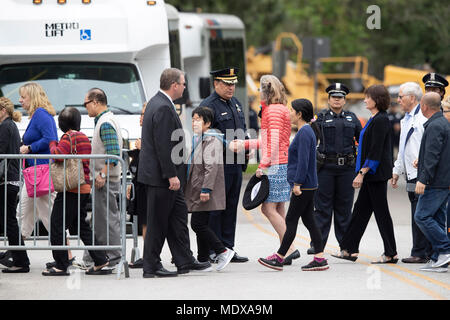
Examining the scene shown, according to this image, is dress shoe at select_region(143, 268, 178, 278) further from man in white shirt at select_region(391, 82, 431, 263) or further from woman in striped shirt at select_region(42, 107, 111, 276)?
man in white shirt at select_region(391, 82, 431, 263)

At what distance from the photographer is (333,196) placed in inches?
454

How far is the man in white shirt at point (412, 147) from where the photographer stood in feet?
35.3

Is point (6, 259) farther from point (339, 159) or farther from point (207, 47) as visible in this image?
point (207, 47)

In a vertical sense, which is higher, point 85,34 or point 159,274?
point 85,34

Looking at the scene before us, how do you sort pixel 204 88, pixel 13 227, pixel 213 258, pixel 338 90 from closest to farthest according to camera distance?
pixel 13 227
pixel 213 258
pixel 338 90
pixel 204 88

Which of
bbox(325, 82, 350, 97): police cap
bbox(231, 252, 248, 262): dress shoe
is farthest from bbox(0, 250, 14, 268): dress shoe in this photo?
bbox(325, 82, 350, 97): police cap

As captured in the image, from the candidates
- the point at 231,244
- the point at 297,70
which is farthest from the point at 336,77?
the point at 231,244

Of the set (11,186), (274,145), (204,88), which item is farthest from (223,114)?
(204,88)

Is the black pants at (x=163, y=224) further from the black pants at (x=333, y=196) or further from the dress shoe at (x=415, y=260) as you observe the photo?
the dress shoe at (x=415, y=260)

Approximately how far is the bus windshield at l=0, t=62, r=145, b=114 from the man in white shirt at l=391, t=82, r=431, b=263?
4208 millimetres

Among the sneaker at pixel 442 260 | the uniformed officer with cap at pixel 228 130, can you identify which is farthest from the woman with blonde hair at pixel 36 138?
the sneaker at pixel 442 260

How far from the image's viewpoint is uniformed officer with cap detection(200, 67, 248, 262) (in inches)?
421

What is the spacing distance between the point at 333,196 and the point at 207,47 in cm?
1072
